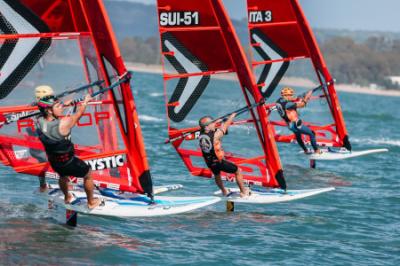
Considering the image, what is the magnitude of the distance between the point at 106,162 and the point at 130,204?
0.69m

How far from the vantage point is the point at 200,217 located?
13750 mm

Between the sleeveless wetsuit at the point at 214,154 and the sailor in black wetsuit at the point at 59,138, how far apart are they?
2715mm

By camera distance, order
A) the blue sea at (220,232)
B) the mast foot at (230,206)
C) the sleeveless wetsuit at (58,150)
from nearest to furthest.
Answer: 1. the blue sea at (220,232)
2. the sleeveless wetsuit at (58,150)
3. the mast foot at (230,206)

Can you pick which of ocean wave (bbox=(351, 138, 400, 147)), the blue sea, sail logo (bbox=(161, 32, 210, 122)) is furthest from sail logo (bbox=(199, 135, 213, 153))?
ocean wave (bbox=(351, 138, 400, 147))

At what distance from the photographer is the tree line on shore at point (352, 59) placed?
5423 inches

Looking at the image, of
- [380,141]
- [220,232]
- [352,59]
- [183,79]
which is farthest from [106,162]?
[352,59]

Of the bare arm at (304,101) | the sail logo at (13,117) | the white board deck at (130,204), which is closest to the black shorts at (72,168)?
the white board deck at (130,204)

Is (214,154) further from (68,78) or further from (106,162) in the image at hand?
(68,78)

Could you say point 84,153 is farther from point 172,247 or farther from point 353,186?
point 353,186

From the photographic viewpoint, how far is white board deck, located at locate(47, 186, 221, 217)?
38.5ft

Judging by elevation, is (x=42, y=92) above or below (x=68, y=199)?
above

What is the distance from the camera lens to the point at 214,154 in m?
13.8

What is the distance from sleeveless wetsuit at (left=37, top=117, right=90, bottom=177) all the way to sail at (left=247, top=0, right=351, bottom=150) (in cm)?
754

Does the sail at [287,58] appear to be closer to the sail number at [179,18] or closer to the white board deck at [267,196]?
the sail number at [179,18]
